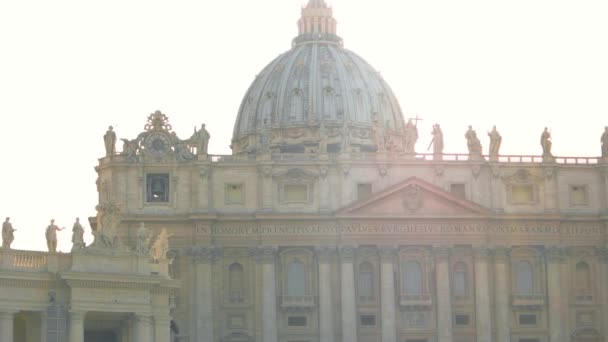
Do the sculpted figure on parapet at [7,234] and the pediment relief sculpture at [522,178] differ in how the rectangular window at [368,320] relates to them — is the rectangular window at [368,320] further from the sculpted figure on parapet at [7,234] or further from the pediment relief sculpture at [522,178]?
the sculpted figure on parapet at [7,234]

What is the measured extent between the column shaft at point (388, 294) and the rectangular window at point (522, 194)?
32.9 ft

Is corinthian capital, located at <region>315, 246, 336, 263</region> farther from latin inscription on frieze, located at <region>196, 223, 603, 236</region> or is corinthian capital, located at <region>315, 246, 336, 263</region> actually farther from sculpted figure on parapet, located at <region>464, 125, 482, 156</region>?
sculpted figure on parapet, located at <region>464, 125, 482, 156</region>

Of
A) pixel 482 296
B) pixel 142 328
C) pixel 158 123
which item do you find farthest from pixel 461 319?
pixel 142 328

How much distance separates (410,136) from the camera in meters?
162

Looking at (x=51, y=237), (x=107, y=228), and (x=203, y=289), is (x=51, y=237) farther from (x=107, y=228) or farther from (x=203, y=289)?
(x=203, y=289)

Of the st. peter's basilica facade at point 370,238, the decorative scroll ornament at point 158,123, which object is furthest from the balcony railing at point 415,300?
the decorative scroll ornament at point 158,123

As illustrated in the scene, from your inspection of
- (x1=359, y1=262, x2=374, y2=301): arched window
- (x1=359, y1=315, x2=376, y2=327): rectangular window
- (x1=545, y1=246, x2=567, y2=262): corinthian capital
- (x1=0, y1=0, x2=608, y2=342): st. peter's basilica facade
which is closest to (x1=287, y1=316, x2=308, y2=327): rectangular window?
(x1=0, y1=0, x2=608, y2=342): st. peter's basilica facade

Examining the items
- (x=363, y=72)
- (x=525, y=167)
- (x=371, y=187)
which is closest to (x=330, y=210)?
(x=371, y=187)

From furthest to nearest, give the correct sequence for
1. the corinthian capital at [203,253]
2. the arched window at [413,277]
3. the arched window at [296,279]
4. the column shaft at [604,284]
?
1. the column shaft at [604,284]
2. the arched window at [413,277]
3. the arched window at [296,279]
4. the corinthian capital at [203,253]

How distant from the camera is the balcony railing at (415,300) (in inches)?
5012

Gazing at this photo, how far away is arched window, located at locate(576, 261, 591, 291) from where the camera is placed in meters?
131

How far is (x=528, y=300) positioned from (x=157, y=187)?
89.2ft

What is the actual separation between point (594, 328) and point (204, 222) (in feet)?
93.3

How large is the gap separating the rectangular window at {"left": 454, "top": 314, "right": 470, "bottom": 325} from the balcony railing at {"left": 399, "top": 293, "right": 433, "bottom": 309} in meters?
2.24
